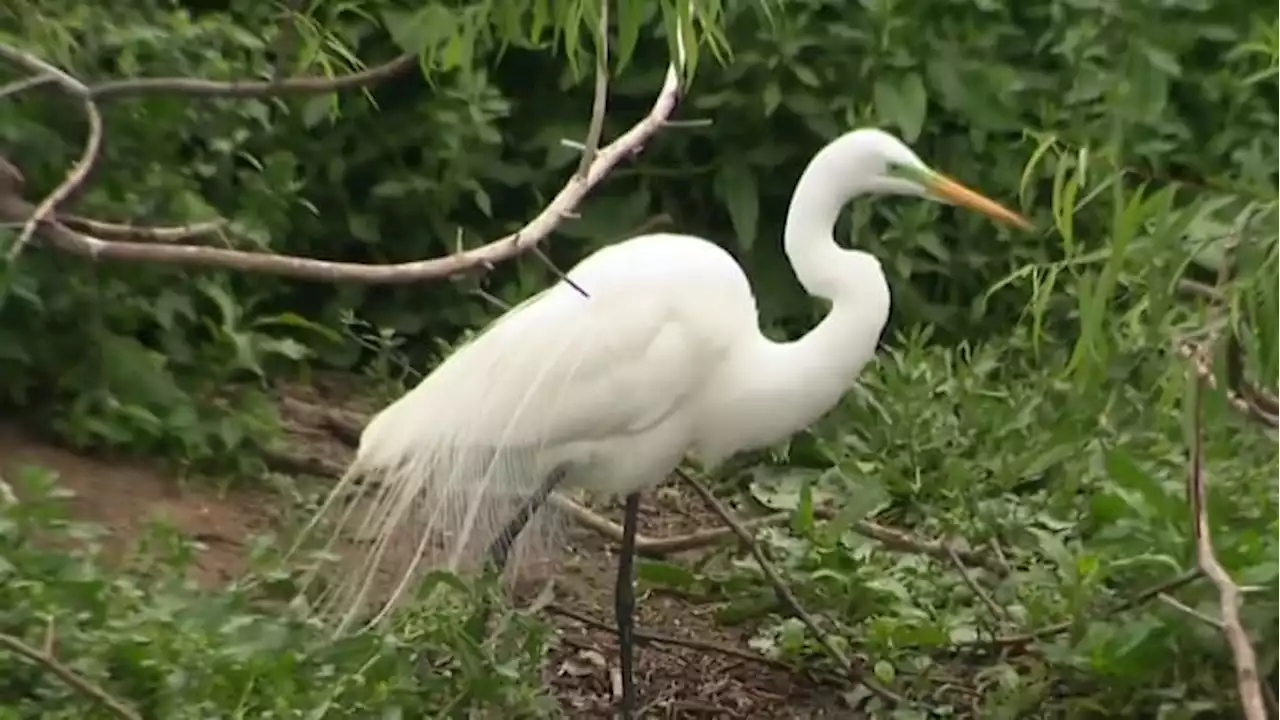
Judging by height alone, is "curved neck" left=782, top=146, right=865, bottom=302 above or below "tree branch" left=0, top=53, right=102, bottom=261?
above

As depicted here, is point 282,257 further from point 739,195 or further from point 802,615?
point 739,195

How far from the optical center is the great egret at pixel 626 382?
243 cm

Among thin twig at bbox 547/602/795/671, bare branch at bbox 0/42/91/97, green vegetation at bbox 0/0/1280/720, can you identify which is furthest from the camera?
thin twig at bbox 547/602/795/671

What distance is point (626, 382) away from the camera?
2416mm

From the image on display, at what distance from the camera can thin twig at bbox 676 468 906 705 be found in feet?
8.56

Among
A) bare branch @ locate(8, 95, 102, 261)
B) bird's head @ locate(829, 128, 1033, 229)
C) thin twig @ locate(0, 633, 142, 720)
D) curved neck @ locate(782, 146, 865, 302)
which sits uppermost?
bird's head @ locate(829, 128, 1033, 229)

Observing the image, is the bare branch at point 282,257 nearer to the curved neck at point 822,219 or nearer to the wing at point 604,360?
the wing at point 604,360

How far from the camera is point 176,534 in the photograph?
2.60m

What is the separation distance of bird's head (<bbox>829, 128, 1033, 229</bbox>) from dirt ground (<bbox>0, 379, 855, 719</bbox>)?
0.66m

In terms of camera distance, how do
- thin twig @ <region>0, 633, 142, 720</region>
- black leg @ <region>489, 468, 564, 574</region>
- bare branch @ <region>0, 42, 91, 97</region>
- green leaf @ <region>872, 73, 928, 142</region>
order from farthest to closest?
green leaf @ <region>872, 73, 928, 142</region> < black leg @ <region>489, 468, 564, 574</region> < thin twig @ <region>0, 633, 142, 720</region> < bare branch @ <region>0, 42, 91, 97</region>

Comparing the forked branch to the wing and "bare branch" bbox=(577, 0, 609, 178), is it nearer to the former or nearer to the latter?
"bare branch" bbox=(577, 0, 609, 178)

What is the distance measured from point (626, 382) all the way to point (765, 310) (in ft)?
4.16

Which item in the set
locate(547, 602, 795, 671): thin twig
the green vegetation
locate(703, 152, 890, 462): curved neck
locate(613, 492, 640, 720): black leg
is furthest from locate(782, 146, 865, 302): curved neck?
locate(547, 602, 795, 671): thin twig

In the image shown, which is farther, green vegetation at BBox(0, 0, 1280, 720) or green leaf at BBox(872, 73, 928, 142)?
green leaf at BBox(872, 73, 928, 142)
